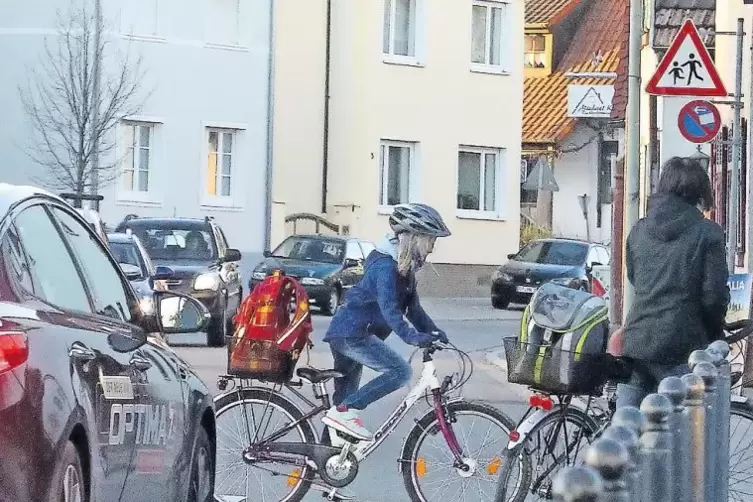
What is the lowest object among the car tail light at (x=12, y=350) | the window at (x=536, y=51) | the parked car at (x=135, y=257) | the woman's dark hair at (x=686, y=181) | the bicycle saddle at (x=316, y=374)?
the bicycle saddle at (x=316, y=374)

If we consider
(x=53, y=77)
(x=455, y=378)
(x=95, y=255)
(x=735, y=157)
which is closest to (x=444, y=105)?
(x=53, y=77)

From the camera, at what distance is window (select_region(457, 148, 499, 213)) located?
140ft

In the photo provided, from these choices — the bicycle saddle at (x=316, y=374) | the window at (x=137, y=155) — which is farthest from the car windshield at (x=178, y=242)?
the bicycle saddle at (x=316, y=374)

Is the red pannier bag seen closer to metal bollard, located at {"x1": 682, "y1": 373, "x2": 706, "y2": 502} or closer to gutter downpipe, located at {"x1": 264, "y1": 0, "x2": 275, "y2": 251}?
metal bollard, located at {"x1": 682, "y1": 373, "x2": 706, "y2": 502}

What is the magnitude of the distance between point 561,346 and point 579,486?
4702mm

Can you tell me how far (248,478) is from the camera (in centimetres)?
928

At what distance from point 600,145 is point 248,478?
4400cm

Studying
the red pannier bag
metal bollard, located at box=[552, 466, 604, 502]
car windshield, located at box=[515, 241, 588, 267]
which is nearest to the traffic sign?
the red pannier bag

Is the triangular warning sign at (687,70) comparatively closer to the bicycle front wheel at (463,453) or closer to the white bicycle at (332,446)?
the white bicycle at (332,446)

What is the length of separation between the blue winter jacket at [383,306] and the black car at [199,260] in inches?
530

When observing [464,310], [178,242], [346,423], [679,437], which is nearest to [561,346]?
[346,423]

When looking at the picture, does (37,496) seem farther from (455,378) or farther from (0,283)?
(455,378)

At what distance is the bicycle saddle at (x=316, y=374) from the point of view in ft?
29.7

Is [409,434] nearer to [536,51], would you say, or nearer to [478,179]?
[478,179]
